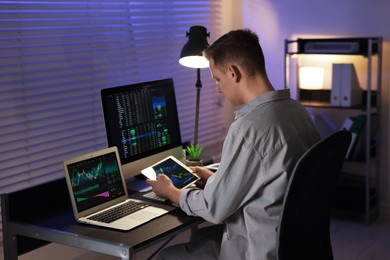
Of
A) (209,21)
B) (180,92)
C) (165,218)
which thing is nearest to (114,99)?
(165,218)

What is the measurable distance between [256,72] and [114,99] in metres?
0.70

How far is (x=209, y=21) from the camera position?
4.80 m

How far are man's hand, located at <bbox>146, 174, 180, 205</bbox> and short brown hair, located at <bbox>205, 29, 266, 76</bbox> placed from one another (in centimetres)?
53

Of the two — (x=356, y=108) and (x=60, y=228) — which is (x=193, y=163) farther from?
(x=356, y=108)

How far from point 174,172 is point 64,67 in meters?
1.14

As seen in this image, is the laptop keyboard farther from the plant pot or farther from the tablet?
the plant pot

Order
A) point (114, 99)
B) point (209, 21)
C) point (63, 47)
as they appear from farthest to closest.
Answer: point (209, 21) < point (63, 47) < point (114, 99)

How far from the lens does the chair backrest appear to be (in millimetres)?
2025

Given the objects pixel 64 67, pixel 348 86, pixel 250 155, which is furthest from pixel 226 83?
pixel 348 86

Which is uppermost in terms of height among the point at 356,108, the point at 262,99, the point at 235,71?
the point at 235,71

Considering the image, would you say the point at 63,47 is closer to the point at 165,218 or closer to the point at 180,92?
the point at 180,92

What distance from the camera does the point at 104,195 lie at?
8.43ft

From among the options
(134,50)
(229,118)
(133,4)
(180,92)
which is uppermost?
(133,4)

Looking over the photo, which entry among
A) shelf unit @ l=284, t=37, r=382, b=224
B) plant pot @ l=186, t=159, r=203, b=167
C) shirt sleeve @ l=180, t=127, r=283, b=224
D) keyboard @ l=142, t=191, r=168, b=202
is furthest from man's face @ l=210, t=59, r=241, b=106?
shelf unit @ l=284, t=37, r=382, b=224
